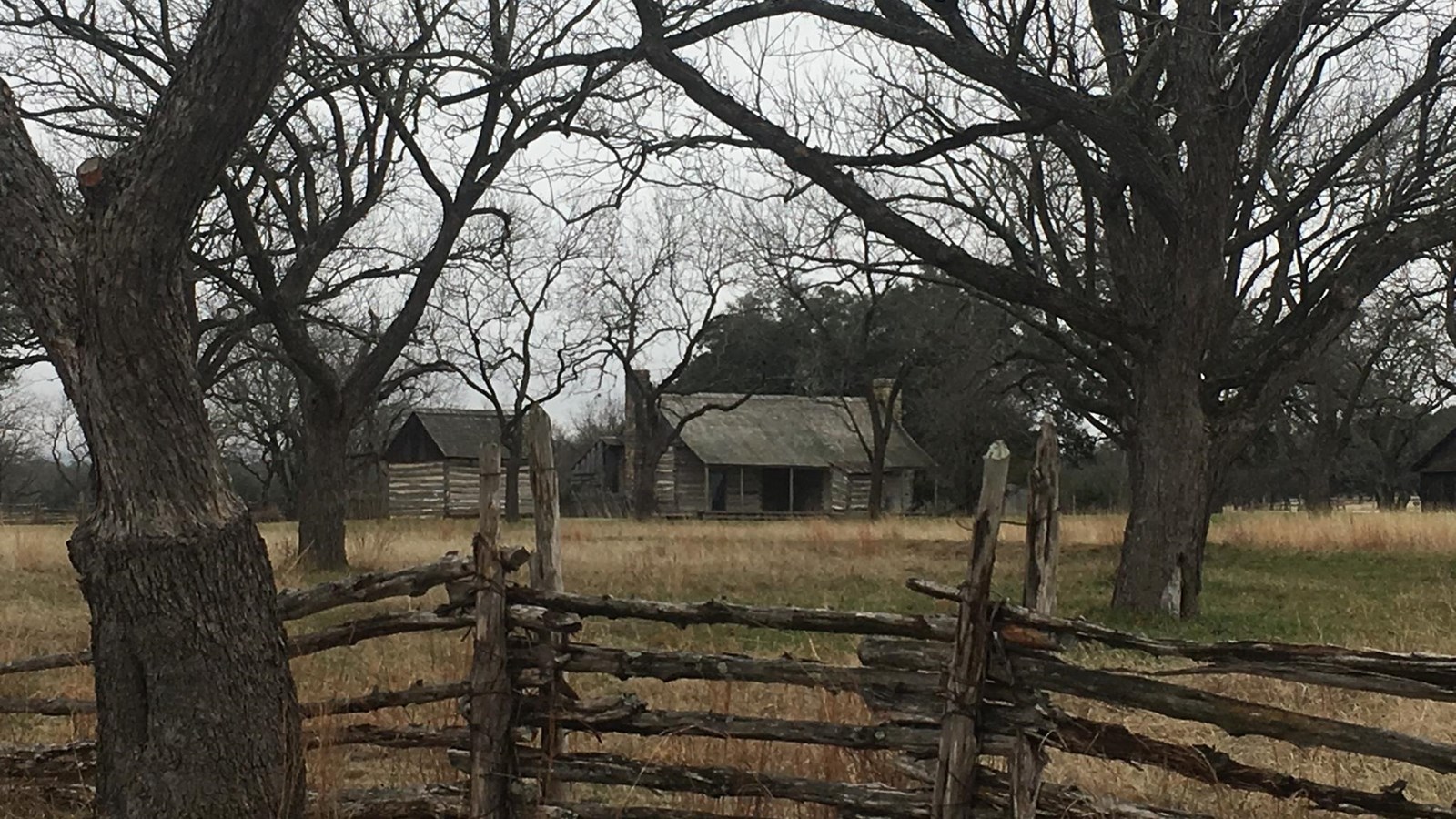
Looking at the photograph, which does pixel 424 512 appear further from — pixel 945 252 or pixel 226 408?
pixel 945 252

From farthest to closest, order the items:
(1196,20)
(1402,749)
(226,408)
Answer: (226,408) → (1196,20) → (1402,749)

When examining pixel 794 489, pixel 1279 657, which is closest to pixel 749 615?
pixel 1279 657

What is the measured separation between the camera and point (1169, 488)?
10031 mm

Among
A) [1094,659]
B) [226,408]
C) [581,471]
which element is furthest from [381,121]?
[581,471]

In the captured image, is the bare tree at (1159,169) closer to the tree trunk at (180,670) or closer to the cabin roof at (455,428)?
the tree trunk at (180,670)

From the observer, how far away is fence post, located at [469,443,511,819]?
418cm

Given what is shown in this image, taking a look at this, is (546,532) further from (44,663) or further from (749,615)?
(44,663)

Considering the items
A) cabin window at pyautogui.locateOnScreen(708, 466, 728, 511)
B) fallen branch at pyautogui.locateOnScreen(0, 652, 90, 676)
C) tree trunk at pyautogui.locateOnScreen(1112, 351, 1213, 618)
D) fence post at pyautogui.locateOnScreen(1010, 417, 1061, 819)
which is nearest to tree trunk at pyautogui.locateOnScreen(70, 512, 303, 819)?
fallen branch at pyautogui.locateOnScreen(0, 652, 90, 676)

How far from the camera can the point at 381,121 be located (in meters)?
15.4

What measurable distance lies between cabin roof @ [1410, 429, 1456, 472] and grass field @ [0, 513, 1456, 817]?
61.1 feet

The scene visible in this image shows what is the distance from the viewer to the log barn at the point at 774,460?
127 ft

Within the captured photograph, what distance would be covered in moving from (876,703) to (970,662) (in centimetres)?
47

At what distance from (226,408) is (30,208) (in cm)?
3782

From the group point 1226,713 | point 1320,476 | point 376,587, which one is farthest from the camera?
point 1320,476
